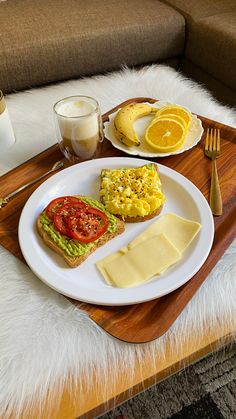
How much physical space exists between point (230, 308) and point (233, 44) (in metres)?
1.25

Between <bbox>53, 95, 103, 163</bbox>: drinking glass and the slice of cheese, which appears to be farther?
<bbox>53, 95, 103, 163</bbox>: drinking glass

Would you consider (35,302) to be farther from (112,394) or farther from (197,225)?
(197,225)

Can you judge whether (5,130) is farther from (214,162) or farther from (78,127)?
(214,162)

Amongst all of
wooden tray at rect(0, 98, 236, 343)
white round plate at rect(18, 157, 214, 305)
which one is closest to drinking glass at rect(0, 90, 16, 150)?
wooden tray at rect(0, 98, 236, 343)

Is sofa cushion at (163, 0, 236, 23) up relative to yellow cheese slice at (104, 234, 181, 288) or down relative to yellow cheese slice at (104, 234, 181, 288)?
up

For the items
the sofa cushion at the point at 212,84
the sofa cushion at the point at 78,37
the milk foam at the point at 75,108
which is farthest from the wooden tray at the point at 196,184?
the sofa cushion at the point at 212,84

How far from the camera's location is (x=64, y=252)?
735 mm

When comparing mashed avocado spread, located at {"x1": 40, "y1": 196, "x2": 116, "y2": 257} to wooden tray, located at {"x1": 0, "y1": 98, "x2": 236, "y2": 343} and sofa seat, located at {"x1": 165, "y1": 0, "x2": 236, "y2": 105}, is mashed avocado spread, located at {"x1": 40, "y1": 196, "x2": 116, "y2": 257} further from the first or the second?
sofa seat, located at {"x1": 165, "y1": 0, "x2": 236, "y2": 105}

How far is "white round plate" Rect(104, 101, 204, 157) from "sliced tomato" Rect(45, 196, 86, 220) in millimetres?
252

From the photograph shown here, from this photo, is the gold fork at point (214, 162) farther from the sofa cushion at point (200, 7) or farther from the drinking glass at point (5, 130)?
the sofa cushion at point (200, 7)

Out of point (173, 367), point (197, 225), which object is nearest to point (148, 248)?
point (197, 225)

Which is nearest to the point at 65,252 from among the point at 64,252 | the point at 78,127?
the point at 64,252

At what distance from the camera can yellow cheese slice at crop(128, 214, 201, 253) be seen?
76cm

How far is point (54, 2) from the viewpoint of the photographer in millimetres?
1739
